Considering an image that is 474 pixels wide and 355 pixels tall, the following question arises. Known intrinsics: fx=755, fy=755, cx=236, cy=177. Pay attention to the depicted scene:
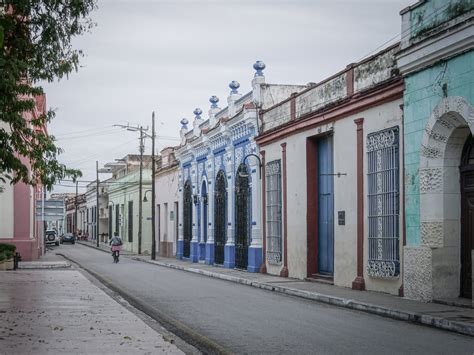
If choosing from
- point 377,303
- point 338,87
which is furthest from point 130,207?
point 377,303

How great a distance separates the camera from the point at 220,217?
3238 cm

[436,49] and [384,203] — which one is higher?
[436,49]

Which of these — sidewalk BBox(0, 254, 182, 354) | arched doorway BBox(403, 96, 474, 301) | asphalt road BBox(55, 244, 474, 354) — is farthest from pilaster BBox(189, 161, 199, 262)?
arched doorway BBox(403, 96, 474, 301)

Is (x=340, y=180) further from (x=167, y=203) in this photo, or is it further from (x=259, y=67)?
(x=167, y=203)

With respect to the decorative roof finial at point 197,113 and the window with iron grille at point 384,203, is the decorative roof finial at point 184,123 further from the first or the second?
the window with iron grille at point 384,203

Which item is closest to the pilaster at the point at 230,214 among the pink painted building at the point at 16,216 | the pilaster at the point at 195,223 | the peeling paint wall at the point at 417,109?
the pilaster at the point at 195,223

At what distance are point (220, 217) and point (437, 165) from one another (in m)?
18.1

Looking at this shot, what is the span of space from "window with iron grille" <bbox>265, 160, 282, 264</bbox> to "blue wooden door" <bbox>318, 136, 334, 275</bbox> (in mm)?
2844

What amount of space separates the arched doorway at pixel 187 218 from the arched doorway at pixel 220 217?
5.58 meters

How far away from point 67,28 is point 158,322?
204 inches

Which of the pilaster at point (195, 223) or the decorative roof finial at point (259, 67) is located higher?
the decorative roof finial at point (259, 67)

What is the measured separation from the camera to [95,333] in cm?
1094

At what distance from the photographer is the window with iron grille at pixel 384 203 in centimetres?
1680

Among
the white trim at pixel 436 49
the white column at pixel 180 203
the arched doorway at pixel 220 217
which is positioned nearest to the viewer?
the white trim at pixel 436 49
